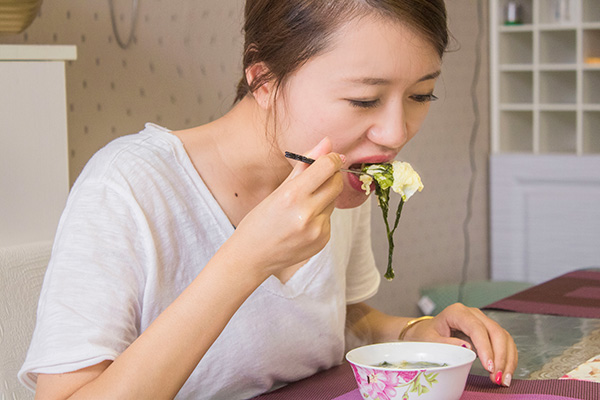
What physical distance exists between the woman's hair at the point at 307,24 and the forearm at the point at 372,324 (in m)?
0.59

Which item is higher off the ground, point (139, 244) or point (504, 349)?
point (139, 244)

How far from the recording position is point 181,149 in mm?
1212

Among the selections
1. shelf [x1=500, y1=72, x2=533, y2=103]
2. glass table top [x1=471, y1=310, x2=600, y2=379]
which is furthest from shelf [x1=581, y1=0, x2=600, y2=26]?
glass table top [x1=471, y1=310, x2=600, y2=379]

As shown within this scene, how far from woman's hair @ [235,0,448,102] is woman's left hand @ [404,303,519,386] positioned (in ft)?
1.49

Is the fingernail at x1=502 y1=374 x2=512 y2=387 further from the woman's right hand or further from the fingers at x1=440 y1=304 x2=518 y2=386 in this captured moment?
the woman's right hand

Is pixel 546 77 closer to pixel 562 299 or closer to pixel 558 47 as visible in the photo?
→ pixel 558 47

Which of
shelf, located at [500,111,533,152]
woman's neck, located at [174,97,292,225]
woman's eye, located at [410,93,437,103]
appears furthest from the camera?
shelf, located at [500,111,533,152]

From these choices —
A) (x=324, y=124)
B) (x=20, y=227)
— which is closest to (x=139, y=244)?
(x=324, y=124)

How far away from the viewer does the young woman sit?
95cm

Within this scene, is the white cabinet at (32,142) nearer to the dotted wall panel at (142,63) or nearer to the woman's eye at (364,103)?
the dotted wall panel at (142,63)

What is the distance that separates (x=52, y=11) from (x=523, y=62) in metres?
2.94

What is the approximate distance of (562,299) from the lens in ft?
5.21

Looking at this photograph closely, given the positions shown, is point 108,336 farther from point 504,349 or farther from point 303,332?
point 504,349

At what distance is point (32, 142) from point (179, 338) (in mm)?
705
